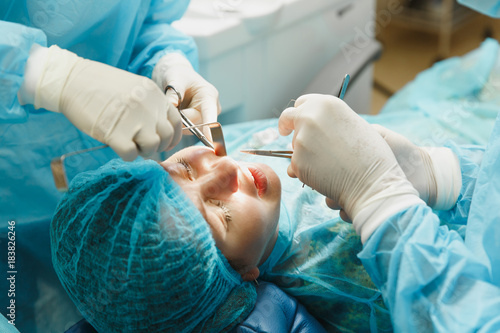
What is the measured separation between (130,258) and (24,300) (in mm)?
615

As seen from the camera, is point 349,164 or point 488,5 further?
point 488,5

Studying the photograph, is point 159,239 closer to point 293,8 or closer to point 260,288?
point 260,288

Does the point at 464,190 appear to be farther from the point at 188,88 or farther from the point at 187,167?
the point at 188,88

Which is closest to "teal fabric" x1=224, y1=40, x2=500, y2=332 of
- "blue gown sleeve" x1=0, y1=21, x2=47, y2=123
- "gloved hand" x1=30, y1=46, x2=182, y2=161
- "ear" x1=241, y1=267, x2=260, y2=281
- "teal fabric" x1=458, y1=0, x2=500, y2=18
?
"ear" x1=241, y1=267, x2=260, y2=281

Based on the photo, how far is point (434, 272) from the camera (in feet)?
3.15

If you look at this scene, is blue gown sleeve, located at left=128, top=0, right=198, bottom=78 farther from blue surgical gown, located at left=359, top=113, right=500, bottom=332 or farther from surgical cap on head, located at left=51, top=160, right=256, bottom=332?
blue surgical gown, located at left=359, top=113, right=500, bottom=332

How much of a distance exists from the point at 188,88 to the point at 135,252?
0.68 metres

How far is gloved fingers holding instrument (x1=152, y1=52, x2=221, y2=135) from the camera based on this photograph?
142cm

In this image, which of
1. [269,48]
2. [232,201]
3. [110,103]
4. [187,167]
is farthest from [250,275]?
[269,48]

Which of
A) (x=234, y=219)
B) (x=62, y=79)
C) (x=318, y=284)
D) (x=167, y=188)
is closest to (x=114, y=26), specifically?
(x=62, y=79)

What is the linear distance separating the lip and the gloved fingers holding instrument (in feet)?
0.77

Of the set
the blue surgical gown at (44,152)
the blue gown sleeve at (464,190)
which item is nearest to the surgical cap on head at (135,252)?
the blue surgical gown at (44,152)

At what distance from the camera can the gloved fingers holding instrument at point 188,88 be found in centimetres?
142

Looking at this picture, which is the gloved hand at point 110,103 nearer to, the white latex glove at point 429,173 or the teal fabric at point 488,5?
the white latex glove at point 429,173
